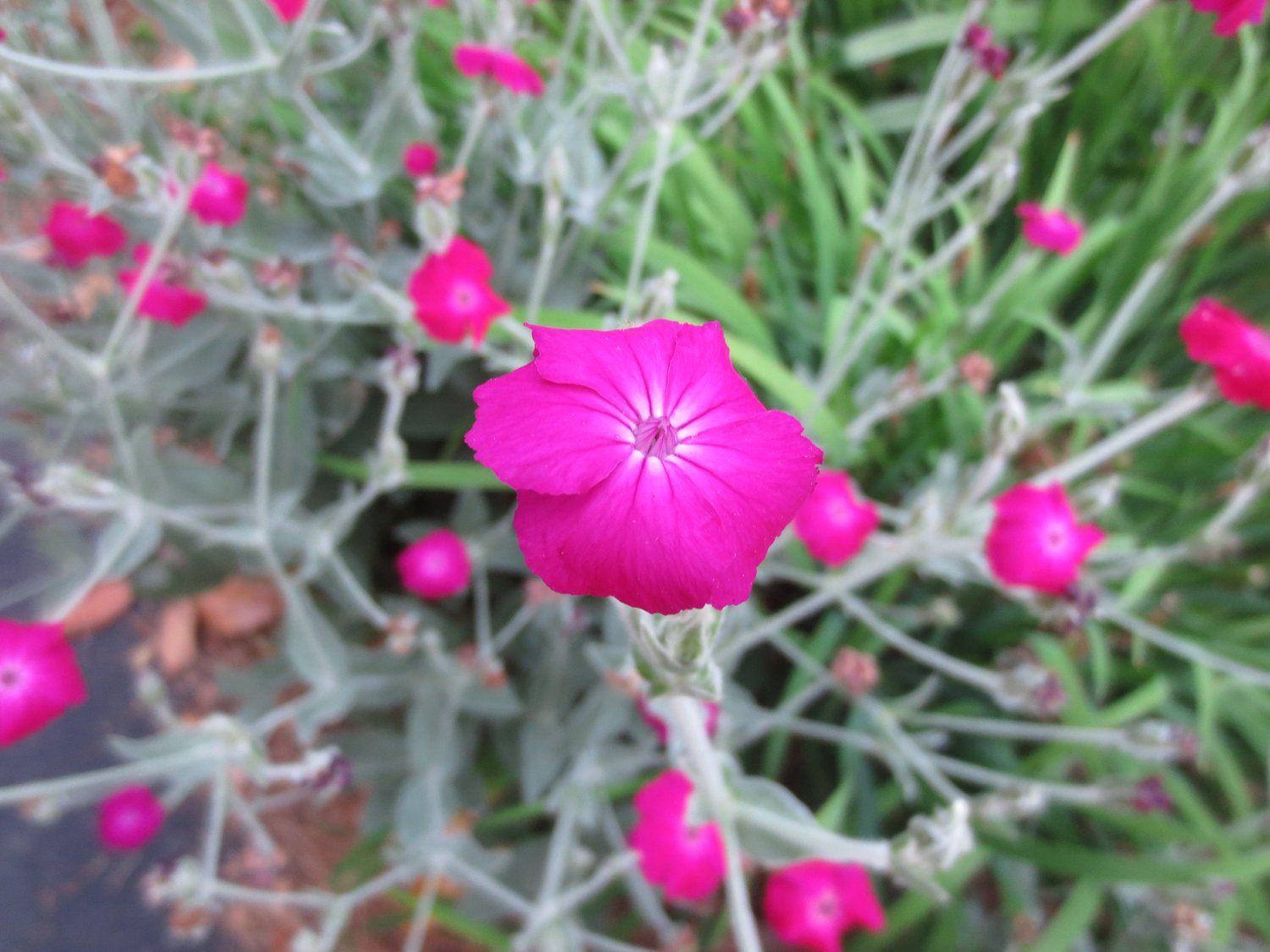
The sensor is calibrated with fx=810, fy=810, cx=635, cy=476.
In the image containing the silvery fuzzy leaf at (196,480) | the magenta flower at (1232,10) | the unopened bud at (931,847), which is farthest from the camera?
the silvery fuzzy leaf at (196,480)

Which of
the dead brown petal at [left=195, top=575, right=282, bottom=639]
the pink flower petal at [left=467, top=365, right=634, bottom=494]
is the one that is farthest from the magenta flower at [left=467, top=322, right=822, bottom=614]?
the dead brown petal at [left=195, top=575, right=282, bottom=639]

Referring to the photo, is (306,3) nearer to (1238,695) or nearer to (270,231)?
(270,231)

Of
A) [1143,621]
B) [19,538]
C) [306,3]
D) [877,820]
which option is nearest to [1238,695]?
[1143,621]

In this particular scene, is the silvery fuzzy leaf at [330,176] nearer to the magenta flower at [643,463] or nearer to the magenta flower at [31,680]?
the magenta flower at [31,680]

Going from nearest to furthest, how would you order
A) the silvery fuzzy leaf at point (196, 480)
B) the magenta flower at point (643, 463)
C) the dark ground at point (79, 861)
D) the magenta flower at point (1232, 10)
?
the magenta flower at point (643, 463) → the magenta flower at point (1232, 10) → the silvery fuzzy leaf at point (196, 480) → the dark ground at point (79, 861)

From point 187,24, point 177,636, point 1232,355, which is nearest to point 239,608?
point 177,636

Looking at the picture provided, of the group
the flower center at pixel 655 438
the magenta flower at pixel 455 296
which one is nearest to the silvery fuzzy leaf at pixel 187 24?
the magenta flower at pixel 455 296

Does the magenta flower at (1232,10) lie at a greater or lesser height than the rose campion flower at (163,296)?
greater
